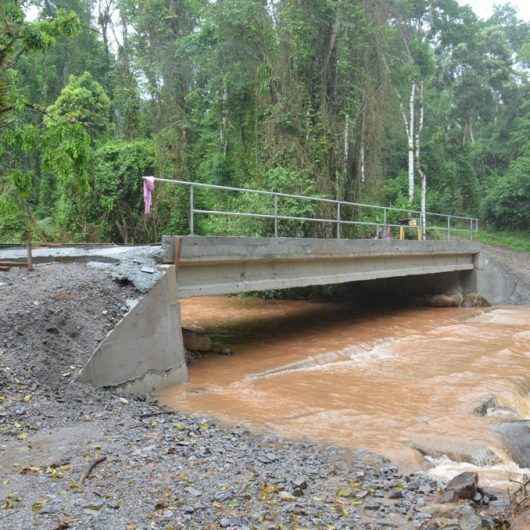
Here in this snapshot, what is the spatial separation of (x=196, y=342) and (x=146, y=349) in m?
3.20

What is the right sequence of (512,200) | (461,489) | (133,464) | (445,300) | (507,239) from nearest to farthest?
(461,489) < (133,464) < (445,300) < (507,239) < (512,200)

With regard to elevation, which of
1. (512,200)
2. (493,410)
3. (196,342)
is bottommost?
(493,410)

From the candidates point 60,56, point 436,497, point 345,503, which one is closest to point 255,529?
point 345,503

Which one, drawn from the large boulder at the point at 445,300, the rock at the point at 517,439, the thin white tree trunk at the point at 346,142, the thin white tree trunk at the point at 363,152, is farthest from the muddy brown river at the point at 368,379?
the thin white tree trunk at the point at 363,152

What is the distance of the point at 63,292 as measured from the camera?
7750 mm

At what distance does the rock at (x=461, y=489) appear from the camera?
468cm

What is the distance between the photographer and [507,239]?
3266cm

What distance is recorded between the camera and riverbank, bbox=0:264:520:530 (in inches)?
162

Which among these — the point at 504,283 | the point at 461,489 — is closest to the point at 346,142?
the point at 504,283

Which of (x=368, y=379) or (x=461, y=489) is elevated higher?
(x=461, y=489)

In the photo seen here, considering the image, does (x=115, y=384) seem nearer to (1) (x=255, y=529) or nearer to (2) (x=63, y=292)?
(2) (x=63, y=292)

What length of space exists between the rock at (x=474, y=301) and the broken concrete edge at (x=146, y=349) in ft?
50.4

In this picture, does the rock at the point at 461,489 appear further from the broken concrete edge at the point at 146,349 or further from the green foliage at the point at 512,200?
the green foliage at the point at 512,200

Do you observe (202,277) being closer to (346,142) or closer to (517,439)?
(517,439)
